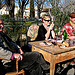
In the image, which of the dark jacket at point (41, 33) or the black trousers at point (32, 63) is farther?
the dark jacket at point (41, 33)

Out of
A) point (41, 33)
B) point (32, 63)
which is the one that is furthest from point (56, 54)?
point (41, 33)

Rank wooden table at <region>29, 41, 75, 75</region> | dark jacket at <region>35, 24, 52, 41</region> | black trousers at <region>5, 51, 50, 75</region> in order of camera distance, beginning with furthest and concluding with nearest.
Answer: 1. dark jacket at <region>35, 24, 52, 41</region>
2. black trousers at <region>5, 51, 50, 75</region>
3. wooden table at <region>29, 41, 75, 75</region>

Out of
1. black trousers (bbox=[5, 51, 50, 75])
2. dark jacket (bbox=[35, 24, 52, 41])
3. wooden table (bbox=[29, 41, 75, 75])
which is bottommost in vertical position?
black trousers (bbox=[5, 51, 50, 75])

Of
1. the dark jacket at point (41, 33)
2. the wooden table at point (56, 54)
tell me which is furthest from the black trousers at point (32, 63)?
the dark jacket at point (41, 33)

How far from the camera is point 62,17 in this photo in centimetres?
920

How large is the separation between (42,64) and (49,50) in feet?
1.47

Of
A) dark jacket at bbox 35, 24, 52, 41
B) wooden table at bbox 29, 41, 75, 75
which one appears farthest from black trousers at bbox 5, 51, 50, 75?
dark jacket at bbox 35, 24, 52, 41

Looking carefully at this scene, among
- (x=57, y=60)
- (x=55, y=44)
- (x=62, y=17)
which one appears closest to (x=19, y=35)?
(x=55, y=44)

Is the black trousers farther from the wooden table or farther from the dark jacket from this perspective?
→ the dark jacket

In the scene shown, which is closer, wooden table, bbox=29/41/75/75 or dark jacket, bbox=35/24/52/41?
wooden table, bbox=29/41/75/75

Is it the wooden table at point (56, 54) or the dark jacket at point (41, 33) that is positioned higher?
the dark jacket at point (41, 33)

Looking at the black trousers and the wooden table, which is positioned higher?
the wooden table

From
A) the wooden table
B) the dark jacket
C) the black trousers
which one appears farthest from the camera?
the dark jacket

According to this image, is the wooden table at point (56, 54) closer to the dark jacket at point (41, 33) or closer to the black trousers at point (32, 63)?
the black trousers at point (32, 63)
